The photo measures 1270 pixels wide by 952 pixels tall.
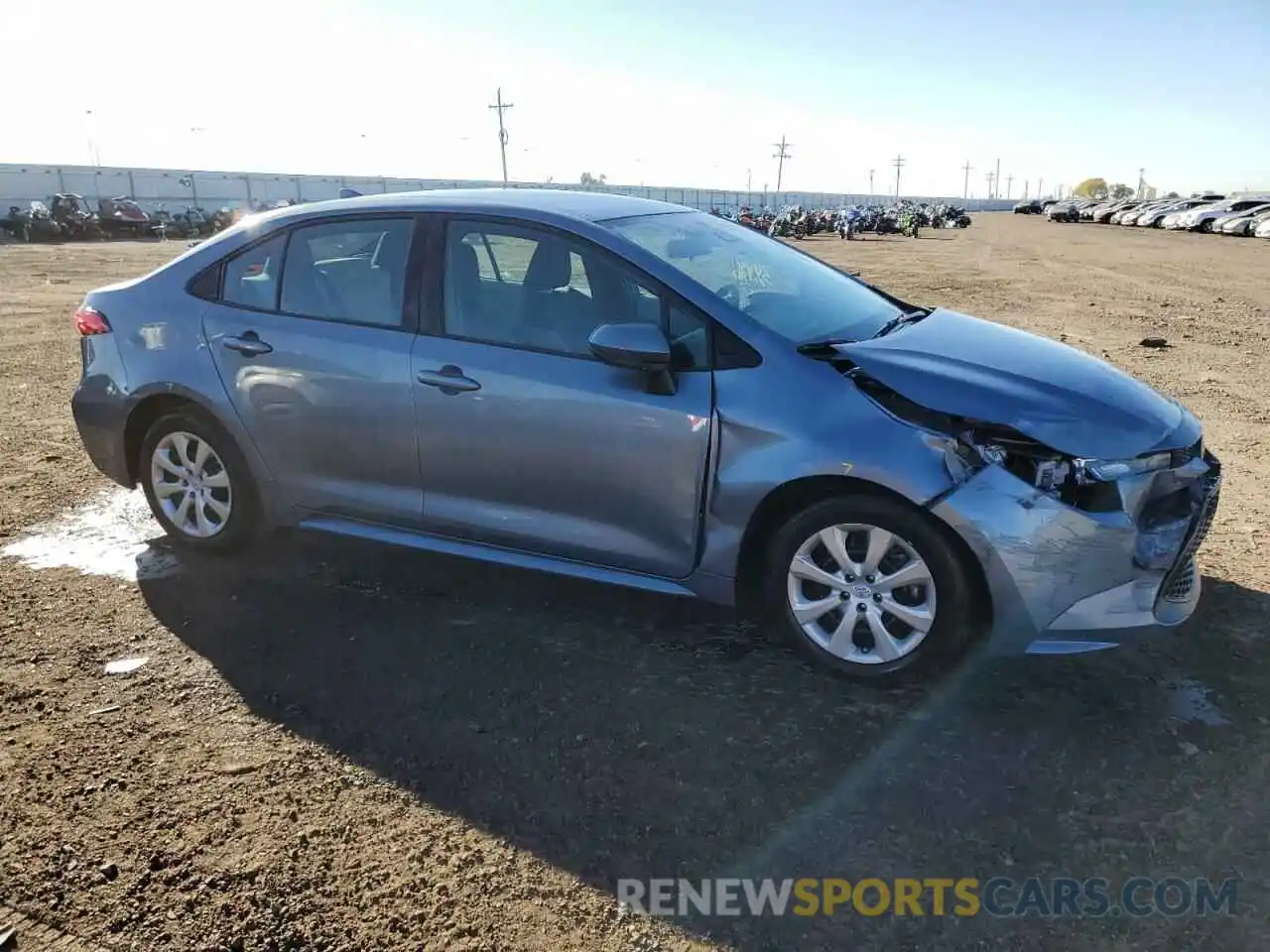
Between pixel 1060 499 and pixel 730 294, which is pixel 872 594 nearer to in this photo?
pixel 1060 499

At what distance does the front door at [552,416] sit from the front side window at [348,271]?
246 mm

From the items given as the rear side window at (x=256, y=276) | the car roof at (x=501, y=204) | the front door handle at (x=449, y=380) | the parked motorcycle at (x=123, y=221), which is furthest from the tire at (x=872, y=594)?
the parked motorcycle at (x=123, y=221)

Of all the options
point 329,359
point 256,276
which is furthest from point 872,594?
point 256,276

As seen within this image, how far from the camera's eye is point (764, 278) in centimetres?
393

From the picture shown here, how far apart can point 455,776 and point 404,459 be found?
4.73ft

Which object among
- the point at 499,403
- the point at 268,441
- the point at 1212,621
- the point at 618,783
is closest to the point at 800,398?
the point at 499,403

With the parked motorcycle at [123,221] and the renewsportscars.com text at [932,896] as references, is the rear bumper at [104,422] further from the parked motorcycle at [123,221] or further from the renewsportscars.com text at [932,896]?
the parked motorcycle at [123,221]

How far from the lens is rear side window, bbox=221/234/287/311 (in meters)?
4.18

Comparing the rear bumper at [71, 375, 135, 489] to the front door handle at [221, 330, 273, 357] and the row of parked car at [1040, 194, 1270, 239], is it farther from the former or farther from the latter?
the row of parked car at [1040, 194, 1270, 239]

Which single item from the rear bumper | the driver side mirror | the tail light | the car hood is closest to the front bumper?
the car hood

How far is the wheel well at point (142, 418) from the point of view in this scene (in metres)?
4.34

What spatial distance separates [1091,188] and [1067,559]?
194419mm

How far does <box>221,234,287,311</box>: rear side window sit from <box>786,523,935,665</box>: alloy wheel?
2.62 metres

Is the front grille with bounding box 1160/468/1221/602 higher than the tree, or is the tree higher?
the tree
